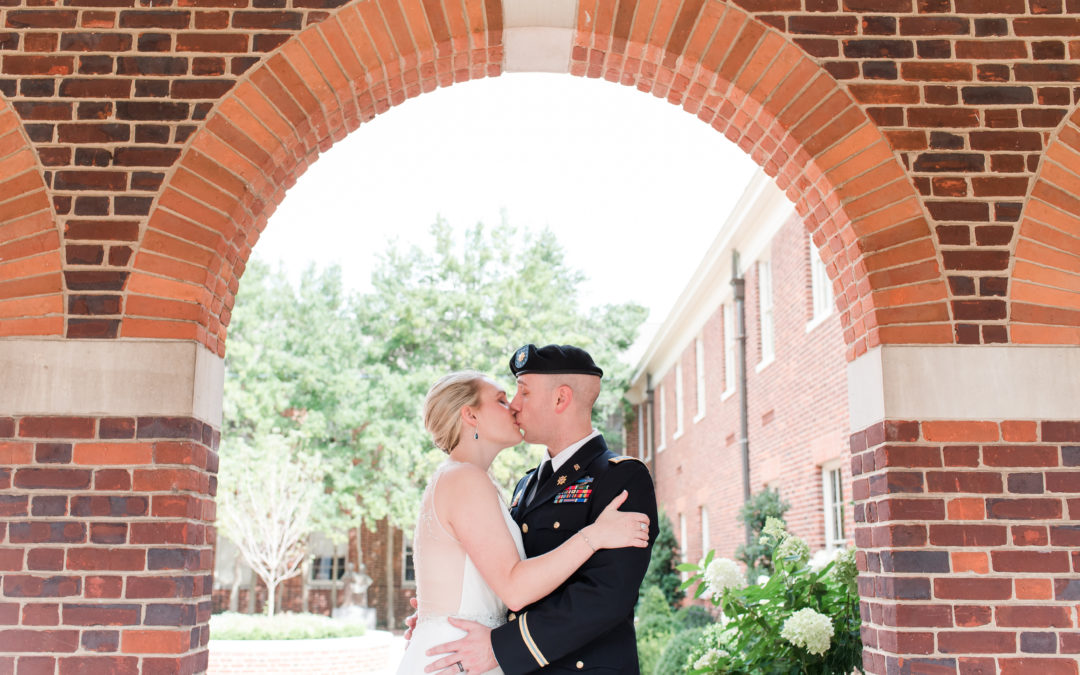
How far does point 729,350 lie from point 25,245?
14550 mm

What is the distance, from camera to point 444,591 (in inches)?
138

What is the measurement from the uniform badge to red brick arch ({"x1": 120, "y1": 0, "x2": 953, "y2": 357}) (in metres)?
1.43

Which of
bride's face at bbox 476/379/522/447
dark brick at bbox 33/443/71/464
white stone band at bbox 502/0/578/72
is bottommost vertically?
dark brick at bbox 33/443/71/464

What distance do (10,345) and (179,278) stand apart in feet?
2.40

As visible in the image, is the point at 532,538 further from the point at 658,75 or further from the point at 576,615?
the point at 658,75

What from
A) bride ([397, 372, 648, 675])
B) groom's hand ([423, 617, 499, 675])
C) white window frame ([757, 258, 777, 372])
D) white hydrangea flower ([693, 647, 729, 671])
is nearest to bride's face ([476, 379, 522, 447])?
bride ([397, 372, 648, 675])

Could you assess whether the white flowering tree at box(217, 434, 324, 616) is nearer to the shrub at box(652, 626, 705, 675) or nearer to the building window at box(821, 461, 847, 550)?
the shrub at box(652, 626, 705, 675)

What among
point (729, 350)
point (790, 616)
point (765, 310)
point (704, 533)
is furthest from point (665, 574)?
point (790, 616)

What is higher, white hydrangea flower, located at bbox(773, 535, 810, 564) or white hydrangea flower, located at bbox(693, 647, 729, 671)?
white hydrangea flower, located at bbox(773, 535, 810, 564)

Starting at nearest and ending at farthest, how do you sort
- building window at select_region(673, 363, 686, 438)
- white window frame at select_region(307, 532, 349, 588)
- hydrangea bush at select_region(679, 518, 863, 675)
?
hydrangea bush at select_region(679, 518, 863, 675) → building window at select_region(673, 363, 686, 438) → white window frame at select_region(307, 532, 349, 588)

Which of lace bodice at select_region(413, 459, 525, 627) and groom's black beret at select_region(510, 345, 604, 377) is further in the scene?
groom's black beret at select_region(510, 345, 604, 377)

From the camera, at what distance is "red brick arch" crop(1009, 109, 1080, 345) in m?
3.96

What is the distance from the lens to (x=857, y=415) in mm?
4188

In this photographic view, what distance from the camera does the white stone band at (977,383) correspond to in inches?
153
